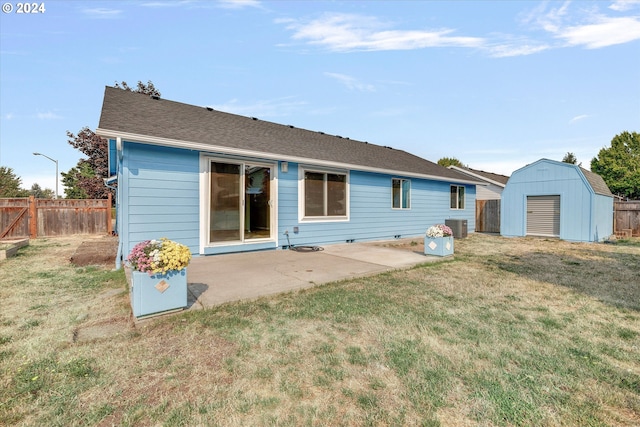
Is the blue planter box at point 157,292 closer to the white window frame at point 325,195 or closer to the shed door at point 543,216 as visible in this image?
the white window frame at point 325,195

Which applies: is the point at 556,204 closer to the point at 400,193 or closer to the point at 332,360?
the point at 400,193

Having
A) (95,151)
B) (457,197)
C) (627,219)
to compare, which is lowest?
(627,219)

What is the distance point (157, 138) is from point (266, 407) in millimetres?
5681

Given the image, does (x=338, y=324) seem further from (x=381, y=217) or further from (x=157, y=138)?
(x=381, y=217)

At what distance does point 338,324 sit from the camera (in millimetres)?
3059

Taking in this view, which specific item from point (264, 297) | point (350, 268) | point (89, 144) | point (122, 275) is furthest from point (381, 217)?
point (89, 144)

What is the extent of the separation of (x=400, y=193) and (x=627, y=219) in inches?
454

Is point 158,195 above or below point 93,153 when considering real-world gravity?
below

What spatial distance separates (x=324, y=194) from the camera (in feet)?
29.0

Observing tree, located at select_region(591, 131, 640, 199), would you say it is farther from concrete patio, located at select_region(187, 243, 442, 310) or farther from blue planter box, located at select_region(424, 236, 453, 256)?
concrete patio, located at select_region(187, 243, 442, 310)

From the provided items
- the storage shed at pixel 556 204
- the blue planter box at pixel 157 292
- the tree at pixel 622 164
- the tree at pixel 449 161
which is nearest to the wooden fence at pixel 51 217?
the blue planter box at pixel 157 292

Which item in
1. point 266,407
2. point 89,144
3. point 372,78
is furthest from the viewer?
point 89,144

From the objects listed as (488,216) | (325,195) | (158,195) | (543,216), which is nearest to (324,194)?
(325,195)

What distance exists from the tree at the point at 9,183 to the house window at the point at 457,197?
3934cm
